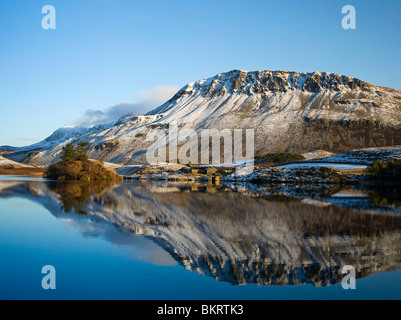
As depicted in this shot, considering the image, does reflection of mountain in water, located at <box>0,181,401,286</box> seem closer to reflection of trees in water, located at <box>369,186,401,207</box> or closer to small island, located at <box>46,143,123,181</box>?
reflection of trees in water, located at <box>369,186,401,207</box>

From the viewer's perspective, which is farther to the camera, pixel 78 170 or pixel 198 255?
pixel 78 170

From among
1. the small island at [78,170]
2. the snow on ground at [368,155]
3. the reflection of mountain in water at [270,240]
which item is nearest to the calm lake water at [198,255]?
the reflection of mountain in water at [270,240]

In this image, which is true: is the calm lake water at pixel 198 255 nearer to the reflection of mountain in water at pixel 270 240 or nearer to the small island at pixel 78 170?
the reflection of mountain in water at pixel 270 240

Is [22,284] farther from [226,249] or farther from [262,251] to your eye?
[262,251]

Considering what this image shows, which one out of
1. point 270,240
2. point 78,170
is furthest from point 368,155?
point 270,240

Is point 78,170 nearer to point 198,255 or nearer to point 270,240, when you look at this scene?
point 270,240

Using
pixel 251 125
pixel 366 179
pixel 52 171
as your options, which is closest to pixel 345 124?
pixel 251 125

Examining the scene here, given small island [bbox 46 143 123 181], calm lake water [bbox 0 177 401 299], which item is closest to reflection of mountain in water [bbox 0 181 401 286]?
calm lake water [bbox 0 177 401 299]
